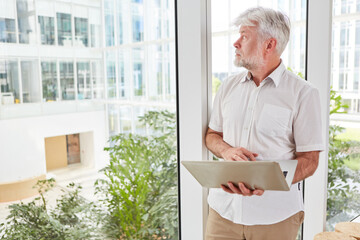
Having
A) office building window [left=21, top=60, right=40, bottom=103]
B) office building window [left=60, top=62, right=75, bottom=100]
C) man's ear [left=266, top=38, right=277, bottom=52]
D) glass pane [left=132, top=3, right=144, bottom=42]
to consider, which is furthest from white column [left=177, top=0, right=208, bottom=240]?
office building window [left=21, top=60, right=40, bottom=103]

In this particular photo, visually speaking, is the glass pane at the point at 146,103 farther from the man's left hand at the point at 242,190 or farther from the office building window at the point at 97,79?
the man's left hand at the point at 242,190

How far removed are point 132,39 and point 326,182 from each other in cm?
160

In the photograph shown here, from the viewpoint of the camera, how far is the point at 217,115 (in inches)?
77.1

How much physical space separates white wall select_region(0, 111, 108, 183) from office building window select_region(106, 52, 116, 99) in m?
0.16

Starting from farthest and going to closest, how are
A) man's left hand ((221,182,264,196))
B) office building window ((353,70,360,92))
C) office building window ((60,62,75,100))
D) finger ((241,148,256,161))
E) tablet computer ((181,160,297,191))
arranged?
office building window ((353,70,360,92)) < office building window ((60,62,75,100)) < finger ((241,148,256,161)) < man's left hand ((221,182,264,196)) < tablet computer ((181,160,297,191))

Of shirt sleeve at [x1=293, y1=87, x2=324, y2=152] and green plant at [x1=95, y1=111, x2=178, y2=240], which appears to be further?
green plant at [x1=95, y1=111, x2=178, y2=240]

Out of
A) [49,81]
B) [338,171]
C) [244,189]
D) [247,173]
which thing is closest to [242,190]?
[244,189]

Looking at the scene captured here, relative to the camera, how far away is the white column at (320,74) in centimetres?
229

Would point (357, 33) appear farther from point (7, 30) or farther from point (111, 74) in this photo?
point (7, 30)

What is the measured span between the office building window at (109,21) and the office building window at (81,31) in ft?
0.39

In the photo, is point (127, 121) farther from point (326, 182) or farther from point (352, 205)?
point (352, 205)

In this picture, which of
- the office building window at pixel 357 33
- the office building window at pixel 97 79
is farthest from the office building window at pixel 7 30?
the office building window at pixel 357 33

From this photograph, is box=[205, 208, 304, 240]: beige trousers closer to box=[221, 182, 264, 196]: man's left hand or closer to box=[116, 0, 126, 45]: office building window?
box=[221, 182, 264, 196]: man's left hand

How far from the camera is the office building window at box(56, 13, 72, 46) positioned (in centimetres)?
174
